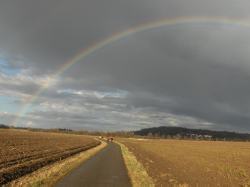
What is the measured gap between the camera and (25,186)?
59.2ft

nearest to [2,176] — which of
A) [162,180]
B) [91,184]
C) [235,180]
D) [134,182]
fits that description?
[91,184]

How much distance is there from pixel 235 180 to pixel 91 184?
10153 mm

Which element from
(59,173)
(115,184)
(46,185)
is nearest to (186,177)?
(115,184)

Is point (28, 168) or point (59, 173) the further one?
point (28, 168)

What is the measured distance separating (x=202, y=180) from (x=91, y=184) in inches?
302

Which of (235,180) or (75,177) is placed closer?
(75,177)

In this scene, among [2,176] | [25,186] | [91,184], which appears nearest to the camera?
[25,186]

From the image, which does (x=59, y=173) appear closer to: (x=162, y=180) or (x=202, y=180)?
(x=162, y=180)

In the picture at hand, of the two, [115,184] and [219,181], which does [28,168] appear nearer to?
[115,184]

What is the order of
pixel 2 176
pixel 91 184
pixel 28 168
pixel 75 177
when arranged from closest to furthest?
pixel 91 184 < pixel 2 176 < pixel 75 177 < pixel 28 168

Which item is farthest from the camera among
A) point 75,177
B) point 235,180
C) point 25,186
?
point 235,180

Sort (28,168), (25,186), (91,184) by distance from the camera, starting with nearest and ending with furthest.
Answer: (25,186)
(91,184)
(28,168)

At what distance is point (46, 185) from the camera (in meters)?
18.4

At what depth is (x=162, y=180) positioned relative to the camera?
74.1 feet
